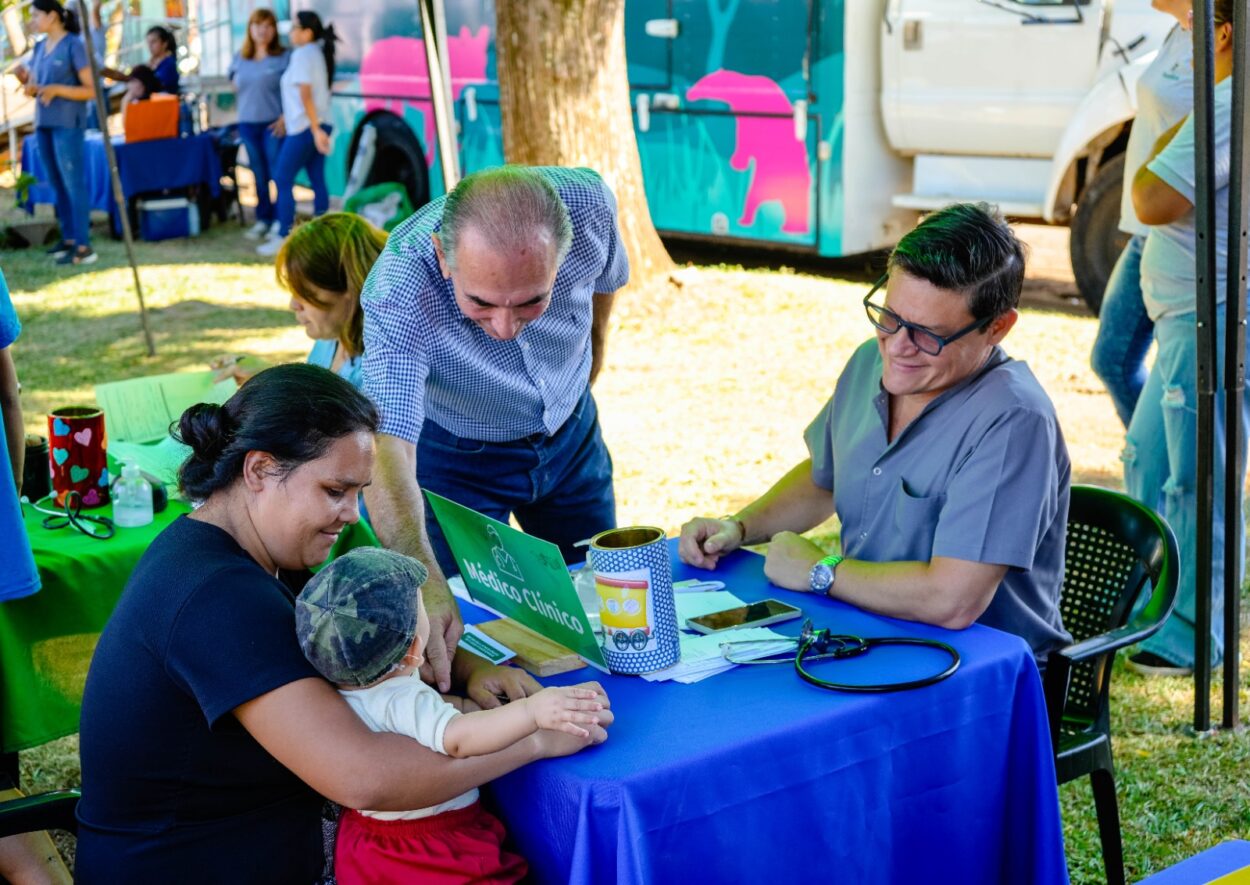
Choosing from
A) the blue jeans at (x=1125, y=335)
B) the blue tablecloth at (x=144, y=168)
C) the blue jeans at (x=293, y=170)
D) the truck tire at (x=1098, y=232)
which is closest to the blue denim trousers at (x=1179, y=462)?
the blue jeans at (x=1125, y=335)

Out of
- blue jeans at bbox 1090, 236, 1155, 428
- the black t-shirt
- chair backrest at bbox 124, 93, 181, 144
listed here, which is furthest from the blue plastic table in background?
chair backrest at bbox 124, 93, 181, 144

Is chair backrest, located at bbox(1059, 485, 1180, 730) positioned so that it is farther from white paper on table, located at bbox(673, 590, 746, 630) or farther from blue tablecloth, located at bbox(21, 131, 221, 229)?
blue tablecloth, located at bbox(21, 131, 221, 229)

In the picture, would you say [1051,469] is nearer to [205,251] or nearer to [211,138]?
[205,251]

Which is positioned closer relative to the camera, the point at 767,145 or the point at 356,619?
the point at 356,619

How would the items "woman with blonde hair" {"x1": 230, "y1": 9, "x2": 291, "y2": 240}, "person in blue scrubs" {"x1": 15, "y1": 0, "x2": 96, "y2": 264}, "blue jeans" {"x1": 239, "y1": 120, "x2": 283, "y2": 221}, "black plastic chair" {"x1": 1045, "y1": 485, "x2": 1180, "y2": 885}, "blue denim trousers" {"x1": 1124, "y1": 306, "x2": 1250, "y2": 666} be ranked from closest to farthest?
1. "black plastic chair" {"x1": 1045, "y1": 485, "x2": 1180, "y2": 885}
2. "blue denim trousers" {"x1": 1124, "y1": 306, "x2": 1250, "y2": 666}
3. "person in blue scrubs" {"x1": 15, "y1": 0, "x2": 96, "y2": 264}
4. "woman with blonde hair" {"x1": 230, "y1": 9, "x2": 291, "y2": 240}
5. "blue jeans" {"x1": 239, "y1": 120, "x2": 283, "y2": 221}

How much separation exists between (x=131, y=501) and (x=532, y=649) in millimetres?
1290

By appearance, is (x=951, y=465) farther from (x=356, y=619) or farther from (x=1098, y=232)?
(x=1098, y=232)

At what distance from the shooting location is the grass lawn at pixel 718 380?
11.2 feet

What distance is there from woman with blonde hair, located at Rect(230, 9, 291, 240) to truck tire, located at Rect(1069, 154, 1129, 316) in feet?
21.8

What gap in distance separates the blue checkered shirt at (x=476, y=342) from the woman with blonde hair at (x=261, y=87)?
9050mm

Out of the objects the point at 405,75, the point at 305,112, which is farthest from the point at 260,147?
the point at 405,75

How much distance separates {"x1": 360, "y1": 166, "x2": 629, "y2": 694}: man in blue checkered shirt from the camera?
2.47m

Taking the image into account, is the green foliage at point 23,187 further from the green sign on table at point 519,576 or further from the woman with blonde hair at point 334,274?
the green sign on table at point 519,576

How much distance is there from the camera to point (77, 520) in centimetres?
311
